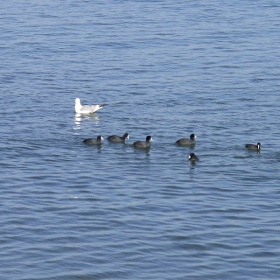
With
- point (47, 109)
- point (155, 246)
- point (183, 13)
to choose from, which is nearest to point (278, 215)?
point (155, 246)

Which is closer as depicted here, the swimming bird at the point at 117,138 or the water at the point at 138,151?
the water at the point at 138,151

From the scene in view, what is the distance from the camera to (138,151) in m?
23.4

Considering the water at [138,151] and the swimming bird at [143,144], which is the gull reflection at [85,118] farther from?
the swimming bird at [143,144]

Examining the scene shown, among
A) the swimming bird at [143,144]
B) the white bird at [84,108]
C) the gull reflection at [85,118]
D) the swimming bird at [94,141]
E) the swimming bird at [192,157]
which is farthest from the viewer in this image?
the white bird at [84,108]

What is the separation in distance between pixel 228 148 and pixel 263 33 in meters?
16.5

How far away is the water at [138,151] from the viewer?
16.4m

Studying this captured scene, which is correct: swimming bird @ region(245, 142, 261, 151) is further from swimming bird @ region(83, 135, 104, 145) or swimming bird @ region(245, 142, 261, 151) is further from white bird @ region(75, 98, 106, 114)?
white bird @ region(75, 98, 106, 114)

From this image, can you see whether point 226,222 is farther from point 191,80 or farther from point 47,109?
point 191,80

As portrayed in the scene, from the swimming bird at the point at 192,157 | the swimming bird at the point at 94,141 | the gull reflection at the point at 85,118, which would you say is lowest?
the swimming bird at the point at 192,157

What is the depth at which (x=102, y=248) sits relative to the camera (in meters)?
16.6

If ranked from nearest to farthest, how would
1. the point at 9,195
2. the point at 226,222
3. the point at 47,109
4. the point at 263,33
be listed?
the point at 226,222
the point at 9,195
the point at 47,109
the point at 263,33

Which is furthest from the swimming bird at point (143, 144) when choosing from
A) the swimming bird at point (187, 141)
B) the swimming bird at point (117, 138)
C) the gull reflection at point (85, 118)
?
the gull reflection at point (85, 118)

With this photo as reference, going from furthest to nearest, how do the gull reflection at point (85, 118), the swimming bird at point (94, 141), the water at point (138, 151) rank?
1. the gull reflection at point (85, 118)
2. the swimming bird at point (94, 141)
3. the water at point (138, 151)

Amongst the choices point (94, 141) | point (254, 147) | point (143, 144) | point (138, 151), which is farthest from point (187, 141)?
point (94, 141)
